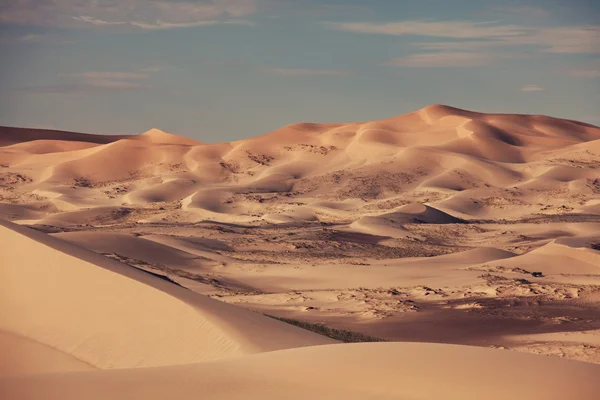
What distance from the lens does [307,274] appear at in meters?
20.8

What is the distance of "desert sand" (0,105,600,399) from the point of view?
22.7 feet

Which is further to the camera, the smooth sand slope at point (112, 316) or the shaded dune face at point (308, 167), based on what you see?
the shaded dune face at point (308, 167)

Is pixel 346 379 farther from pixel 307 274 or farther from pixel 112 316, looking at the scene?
pixel 307 274

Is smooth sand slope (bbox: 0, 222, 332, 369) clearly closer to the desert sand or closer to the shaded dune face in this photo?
the desert sand

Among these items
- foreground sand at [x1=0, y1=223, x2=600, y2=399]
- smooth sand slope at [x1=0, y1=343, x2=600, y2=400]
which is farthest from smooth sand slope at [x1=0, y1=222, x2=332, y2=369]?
smooth sand slope at [x1=0, y1=343, x2=600, y2=400]

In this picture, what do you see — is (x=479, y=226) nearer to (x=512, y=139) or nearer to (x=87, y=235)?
(x=87, y=235)

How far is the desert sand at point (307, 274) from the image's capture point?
691cm

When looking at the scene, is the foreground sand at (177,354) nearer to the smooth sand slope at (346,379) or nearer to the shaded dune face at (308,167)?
the smooth sand slope at (346,379)

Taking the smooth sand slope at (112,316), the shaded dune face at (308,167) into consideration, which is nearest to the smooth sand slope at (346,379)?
the smooth sand slope at (112,316)

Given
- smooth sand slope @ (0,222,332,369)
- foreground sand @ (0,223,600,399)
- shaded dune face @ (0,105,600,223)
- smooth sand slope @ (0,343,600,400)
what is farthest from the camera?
shaded dune face @ (0,105,600,223)

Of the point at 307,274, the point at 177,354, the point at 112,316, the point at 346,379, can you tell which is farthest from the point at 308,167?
the point at 346,379

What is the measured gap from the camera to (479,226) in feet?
109

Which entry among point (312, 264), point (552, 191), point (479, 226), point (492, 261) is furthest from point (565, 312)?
point (552, 191)

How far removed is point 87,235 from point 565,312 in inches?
497
